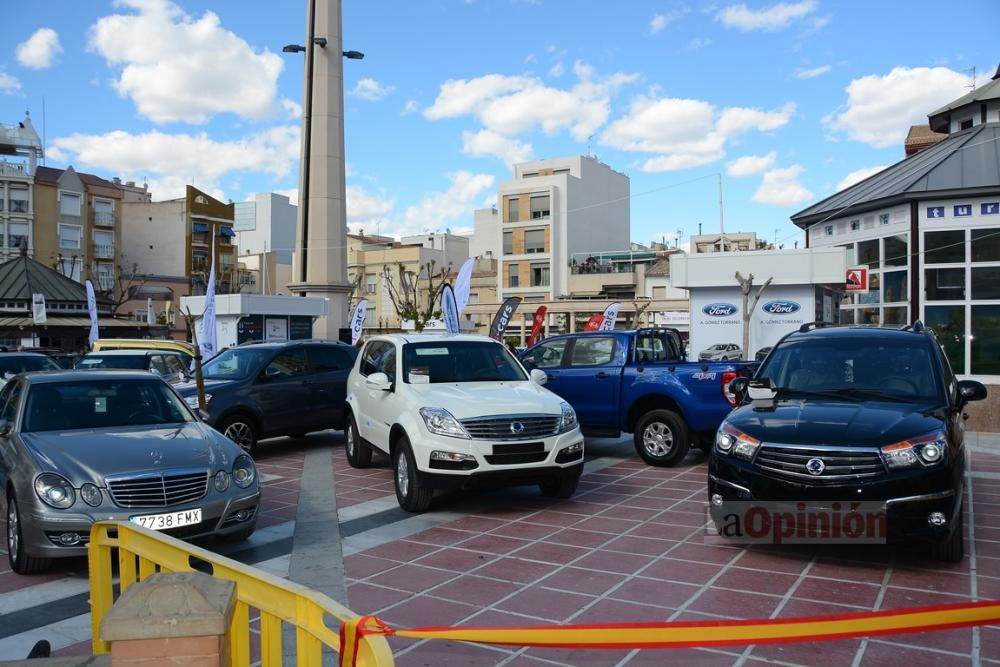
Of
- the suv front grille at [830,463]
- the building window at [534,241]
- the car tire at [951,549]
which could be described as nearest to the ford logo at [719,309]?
the car tire at [951,549]

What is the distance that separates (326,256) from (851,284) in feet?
59.4

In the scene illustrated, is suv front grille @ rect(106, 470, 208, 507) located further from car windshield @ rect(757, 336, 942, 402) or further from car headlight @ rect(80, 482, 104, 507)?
car windshield @ rect(757, 336, 942, 402)

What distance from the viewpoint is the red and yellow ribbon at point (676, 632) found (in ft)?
7.81

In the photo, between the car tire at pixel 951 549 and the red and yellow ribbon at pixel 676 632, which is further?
the car tire at pixel 951 549

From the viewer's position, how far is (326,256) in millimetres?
30203

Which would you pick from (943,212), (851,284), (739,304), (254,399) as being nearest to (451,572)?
(254,399)

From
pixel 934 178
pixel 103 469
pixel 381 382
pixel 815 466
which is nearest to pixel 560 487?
pixel 381 382

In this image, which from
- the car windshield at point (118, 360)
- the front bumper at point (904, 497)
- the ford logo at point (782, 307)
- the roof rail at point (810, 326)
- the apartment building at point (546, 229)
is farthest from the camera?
the apartment building at point (546, 229)

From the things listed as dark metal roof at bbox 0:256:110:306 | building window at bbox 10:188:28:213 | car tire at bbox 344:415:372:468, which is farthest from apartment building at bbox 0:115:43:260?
car tire at bbox 344:415:372:468

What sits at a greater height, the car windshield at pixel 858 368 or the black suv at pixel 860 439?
the car windshield at pixel 858 368

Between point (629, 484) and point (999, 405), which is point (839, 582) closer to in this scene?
point (629, 484)

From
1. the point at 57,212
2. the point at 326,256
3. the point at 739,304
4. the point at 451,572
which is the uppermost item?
the point at 57,212

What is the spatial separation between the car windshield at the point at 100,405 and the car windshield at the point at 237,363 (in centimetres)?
423

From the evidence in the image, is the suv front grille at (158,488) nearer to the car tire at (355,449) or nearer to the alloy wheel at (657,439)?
the car tire at (355,449)
